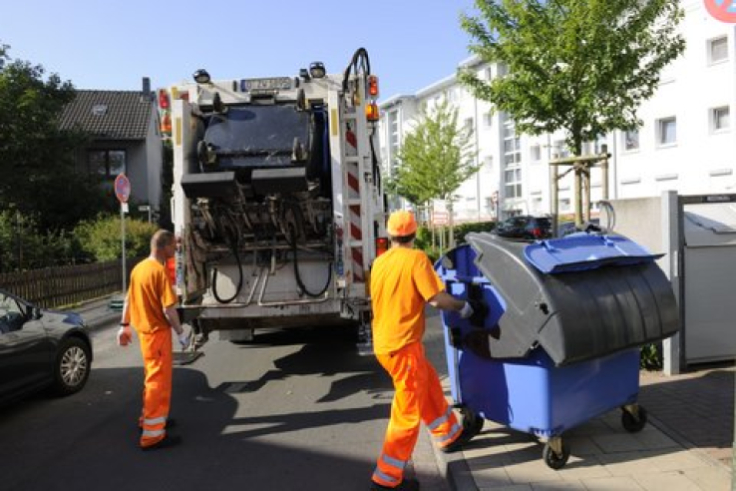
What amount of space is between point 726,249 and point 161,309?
5.12 meters

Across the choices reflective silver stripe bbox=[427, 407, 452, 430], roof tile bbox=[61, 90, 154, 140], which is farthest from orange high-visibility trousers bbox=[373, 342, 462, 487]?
roof tile bbox=[61, 90, 154, 140]

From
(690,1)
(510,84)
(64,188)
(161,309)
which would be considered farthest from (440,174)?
(161,309)

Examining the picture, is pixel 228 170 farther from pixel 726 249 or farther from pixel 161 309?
pixel 726 249

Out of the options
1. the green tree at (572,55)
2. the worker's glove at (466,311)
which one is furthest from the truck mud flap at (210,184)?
the green tree at (572,55)

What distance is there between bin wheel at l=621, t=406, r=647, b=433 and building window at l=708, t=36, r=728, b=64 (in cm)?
2401

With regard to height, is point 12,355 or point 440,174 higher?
point 440,174

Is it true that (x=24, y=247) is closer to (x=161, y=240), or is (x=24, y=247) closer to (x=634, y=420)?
(x=161, y=240)

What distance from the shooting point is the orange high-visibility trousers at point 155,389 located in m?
4.93

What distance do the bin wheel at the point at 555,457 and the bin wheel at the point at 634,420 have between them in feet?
2.52

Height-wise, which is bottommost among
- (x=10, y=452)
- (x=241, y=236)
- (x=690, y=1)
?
(x=10, y=452)

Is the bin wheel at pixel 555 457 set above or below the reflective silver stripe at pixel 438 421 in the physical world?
below

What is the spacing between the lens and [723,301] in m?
6.00

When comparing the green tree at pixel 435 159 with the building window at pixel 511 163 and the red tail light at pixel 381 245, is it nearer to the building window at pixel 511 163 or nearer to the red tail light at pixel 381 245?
the building window at pixel 511 163

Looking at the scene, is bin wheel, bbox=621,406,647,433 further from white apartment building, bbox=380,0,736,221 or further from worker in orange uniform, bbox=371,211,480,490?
white apartment building, bbox=380,0,736,221
